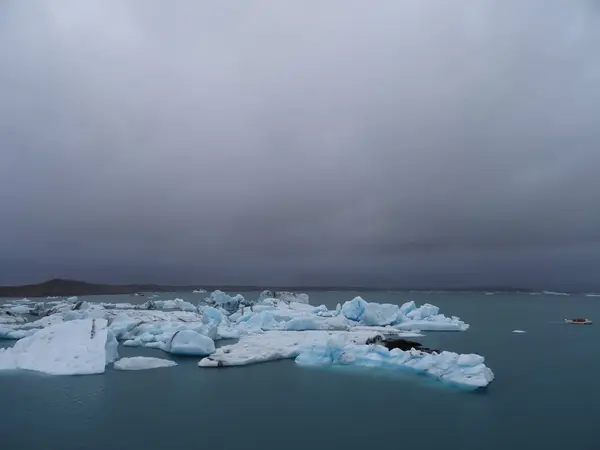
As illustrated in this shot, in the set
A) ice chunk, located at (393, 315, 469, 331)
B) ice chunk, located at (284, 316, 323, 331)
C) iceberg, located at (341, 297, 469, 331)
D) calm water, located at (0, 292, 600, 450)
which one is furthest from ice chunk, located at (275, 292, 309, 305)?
calm water, located at (0, 292, 600, 450)

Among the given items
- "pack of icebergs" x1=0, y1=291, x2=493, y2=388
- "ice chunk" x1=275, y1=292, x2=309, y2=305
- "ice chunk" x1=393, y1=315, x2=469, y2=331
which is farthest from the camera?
"ice chunk" x1=275, y1=292, x2=309, y2=305

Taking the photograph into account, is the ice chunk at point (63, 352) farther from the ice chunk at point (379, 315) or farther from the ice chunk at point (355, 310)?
the ice chunk at point (379, 315)

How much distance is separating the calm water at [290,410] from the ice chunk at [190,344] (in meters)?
1.71

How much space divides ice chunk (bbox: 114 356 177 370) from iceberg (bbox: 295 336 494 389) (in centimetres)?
401

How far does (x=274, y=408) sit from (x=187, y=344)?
21.8 feet

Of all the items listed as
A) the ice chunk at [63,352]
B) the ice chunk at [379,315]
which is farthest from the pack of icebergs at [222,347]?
the ice chunk at [379,315]

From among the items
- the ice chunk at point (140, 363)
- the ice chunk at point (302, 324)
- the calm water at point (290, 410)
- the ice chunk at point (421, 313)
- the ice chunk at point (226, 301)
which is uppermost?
the ice chunk at point (226, 301)

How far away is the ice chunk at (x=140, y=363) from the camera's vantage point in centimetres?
1333

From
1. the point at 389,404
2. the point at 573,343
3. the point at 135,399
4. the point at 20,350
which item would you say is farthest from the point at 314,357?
the point at 573,343

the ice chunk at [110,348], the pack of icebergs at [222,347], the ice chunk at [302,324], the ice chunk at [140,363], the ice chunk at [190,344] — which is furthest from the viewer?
the ice chunk at [302,324]

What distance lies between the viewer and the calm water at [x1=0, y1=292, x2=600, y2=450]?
7.61 meters

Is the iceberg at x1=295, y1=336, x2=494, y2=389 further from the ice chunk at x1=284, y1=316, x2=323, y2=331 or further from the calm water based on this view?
the ice chunk at x1=284, y1=316, x2=323, y2=331

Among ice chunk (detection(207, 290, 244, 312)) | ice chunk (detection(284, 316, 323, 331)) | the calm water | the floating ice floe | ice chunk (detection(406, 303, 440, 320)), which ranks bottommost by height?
the calm water

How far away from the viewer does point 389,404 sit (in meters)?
9.77
